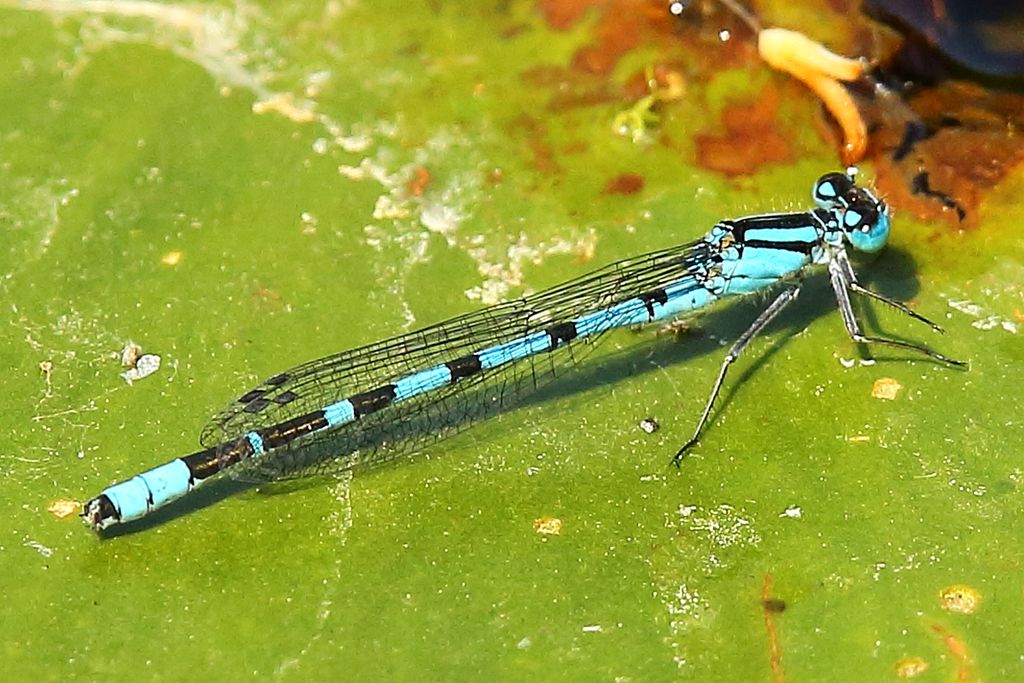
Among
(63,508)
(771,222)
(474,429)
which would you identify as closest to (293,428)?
(474,429)

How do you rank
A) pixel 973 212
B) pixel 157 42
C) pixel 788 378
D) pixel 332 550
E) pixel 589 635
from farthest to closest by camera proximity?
pixel 157 42 → pixel 973 212 → pixel 788 378 → pixel 332 550 → pixel 589 635

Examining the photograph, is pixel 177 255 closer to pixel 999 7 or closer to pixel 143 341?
pixel 143 341

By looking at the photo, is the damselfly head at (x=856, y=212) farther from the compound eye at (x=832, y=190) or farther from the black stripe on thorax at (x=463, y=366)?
the black stripe on thorax at (x=463, y=366)

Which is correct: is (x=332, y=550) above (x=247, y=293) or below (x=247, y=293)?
below

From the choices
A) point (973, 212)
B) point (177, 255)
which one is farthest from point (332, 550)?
point (973, 212)

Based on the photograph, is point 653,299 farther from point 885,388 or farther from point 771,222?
point 885,388

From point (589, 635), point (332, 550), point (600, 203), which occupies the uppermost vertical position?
point (600, 203)

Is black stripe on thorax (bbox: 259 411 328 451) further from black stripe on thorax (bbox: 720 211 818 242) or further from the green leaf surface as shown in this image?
black stripe on thorax (bbox: 720 211 818 242)
